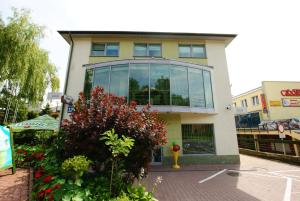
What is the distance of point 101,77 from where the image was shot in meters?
12.7

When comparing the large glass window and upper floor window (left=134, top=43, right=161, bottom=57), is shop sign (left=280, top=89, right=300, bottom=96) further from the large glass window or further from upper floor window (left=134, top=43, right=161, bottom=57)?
the large glass window

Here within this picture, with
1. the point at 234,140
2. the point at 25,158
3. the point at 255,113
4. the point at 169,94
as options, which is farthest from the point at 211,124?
the point at 255,113

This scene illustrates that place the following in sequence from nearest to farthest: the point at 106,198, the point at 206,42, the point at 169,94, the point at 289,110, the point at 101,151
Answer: the point at 106,198
the point at 101,151
the point at 169,94
the point at 206,42
the point at 289,110

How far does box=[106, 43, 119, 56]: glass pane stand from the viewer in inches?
568

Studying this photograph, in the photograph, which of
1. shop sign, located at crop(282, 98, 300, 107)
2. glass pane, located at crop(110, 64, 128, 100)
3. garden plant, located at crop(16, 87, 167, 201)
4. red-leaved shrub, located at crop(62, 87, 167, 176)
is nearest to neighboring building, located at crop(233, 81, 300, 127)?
shop sign, located at crop(282, 98, 300, 107)

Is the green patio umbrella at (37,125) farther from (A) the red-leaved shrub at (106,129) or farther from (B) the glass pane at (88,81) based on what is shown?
(A) the red-leaved shrub at (106,129)

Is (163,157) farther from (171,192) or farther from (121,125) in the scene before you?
(121,125)

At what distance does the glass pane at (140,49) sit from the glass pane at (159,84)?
277 centimetres

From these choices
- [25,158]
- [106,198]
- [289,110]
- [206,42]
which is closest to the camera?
[106,198]

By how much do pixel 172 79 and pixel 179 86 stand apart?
0.74m

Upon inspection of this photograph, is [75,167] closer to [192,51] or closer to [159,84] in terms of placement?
[159,84]

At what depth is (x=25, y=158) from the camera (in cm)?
805

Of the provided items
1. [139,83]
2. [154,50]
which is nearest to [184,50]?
[154,50]

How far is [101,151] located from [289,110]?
3261cm
